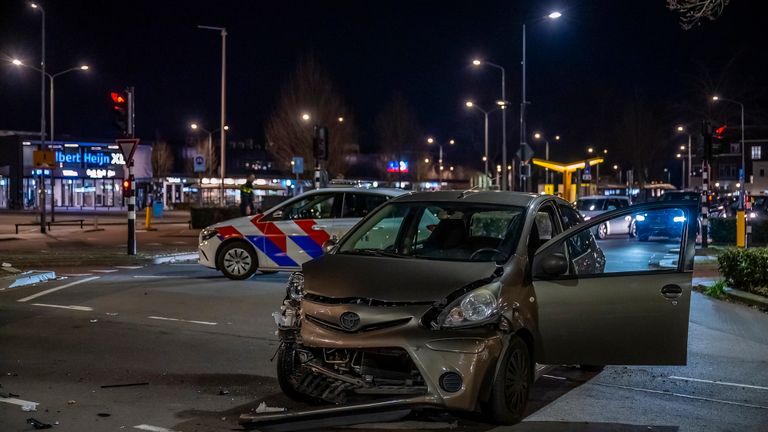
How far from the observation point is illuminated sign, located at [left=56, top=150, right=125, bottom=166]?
65.6 meters

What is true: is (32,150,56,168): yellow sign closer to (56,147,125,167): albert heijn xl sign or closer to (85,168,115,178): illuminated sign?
(56,147,125,167): albert heijn xl sign

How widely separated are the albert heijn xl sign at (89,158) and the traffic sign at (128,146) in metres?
47.4

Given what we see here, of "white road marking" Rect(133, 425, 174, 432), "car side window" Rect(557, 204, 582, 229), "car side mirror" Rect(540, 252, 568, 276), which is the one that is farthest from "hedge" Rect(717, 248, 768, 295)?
"white road marking" Rect(133, 425, 174, 432)

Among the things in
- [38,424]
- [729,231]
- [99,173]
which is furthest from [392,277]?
[99,173]

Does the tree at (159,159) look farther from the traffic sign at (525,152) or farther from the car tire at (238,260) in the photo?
the car tire at (238,260)

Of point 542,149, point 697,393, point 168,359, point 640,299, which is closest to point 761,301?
point 697,393

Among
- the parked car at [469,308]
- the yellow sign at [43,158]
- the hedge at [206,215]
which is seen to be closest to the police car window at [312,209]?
the parked car at [469,308]

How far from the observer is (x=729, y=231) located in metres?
26.8

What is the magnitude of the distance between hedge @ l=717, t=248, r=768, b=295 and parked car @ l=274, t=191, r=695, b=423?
6450 millimetres

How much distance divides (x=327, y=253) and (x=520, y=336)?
73.6 inches

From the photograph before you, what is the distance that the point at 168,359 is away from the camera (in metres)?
8.50

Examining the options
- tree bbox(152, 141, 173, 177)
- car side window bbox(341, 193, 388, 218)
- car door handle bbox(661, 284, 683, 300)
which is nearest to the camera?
car door handle bbox(661, 284, 683, 300)

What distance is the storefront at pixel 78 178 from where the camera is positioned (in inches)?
2591

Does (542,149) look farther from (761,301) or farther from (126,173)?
(761,301)
